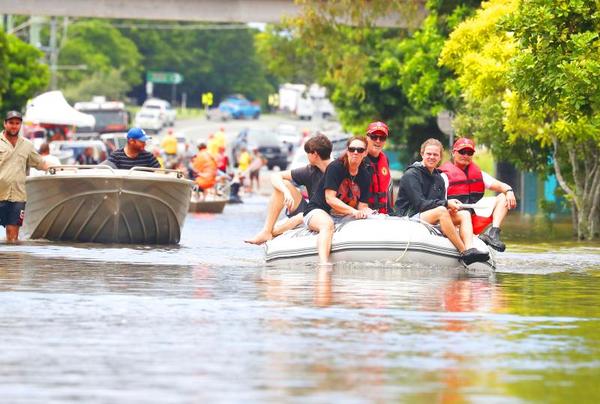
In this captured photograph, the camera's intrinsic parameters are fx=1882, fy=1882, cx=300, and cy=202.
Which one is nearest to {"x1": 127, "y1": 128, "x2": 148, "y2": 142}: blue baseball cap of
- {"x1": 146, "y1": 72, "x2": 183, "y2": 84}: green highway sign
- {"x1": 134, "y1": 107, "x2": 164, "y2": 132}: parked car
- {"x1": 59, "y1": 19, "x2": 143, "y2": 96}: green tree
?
{"x1": 134, "y1": 107, "x2": 164, "y2": 132}: parked car

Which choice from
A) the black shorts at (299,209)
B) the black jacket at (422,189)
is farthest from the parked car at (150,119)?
the black jacket at (422,189)

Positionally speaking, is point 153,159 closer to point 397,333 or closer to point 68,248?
point 68,248

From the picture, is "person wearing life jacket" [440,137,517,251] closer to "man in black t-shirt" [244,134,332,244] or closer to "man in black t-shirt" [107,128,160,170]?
"man in black t-shirt" [244,134,332,244]

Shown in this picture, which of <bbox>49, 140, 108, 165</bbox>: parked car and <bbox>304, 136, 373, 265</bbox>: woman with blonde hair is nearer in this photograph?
<bbox>304, 136, 373, 265</bbox>: woman with blonde hair

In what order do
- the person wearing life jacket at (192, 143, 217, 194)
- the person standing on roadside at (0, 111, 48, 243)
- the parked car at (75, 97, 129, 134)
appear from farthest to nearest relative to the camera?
the parked car at (75, 97, 129, 134), the person wearing life jacket at (192, 143, 217, 194), the person standing on roadside at (0, 111, 48, 243)

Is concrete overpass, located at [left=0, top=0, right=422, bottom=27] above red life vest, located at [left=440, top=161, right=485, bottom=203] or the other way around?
above

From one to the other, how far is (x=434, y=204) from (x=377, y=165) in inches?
29.3

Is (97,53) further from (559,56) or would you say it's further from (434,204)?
(434,204)

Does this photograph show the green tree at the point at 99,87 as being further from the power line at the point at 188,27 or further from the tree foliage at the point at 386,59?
the tree foliage at the point at 386,59

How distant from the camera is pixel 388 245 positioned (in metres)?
19.2

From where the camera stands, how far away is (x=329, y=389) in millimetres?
9516

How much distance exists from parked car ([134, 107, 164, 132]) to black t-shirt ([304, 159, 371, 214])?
96.7 metres

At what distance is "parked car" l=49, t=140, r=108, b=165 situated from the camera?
56219mm

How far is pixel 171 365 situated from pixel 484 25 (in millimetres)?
22595
